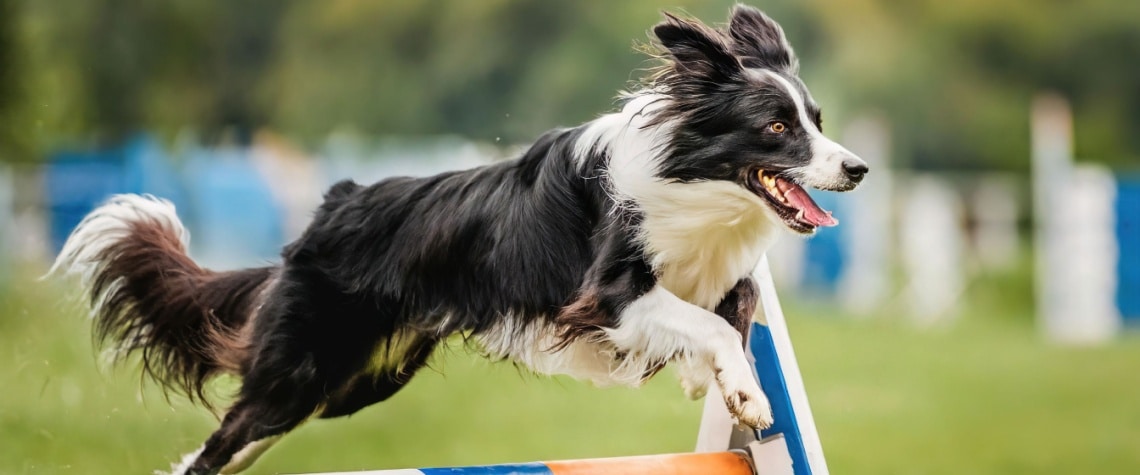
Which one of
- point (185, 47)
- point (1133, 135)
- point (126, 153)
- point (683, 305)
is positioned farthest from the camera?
point (1133, 135)

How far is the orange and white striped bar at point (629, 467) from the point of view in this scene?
3.35 meters

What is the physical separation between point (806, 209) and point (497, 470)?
105 centimetres

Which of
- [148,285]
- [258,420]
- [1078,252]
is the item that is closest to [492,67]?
[1078,252]

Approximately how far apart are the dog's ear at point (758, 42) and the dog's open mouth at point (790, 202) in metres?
0.35

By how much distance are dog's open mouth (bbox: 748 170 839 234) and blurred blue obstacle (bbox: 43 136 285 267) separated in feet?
37.0

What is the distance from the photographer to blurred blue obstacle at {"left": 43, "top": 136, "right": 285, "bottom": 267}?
1426 cm

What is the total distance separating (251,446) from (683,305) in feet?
4.49

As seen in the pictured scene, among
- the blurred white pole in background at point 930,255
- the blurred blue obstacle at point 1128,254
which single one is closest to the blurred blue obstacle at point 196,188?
the blurred white pole in background at point 930,255

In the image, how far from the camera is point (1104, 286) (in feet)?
48.9

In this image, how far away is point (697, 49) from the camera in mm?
3650

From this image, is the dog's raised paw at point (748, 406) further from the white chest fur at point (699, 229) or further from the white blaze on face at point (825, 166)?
the white blaze on face at point (825, 166)

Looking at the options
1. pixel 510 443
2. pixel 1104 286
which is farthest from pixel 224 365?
pixel 1104 286

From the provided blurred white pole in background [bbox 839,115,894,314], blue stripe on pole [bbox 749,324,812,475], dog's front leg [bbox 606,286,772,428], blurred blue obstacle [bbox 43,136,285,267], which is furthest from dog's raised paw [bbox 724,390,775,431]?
blurred white pole in background [bbox 839,115,894,314]

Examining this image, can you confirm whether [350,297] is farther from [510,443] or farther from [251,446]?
[510,443]
